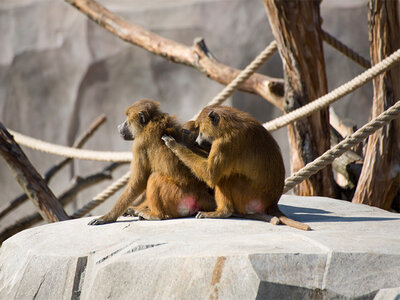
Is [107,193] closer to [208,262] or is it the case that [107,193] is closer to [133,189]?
[133,189]

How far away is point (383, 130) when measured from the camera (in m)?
5.96

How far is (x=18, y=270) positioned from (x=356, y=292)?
2.05 m

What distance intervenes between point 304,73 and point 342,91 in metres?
0.58

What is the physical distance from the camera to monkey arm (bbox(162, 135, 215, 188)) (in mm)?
4164

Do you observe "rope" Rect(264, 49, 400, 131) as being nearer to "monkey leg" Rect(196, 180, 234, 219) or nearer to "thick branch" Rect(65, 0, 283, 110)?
"thick branch" Rect(65, 0, 283, 110)

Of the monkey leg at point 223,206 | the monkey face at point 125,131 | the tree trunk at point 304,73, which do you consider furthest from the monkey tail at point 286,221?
the tree trunk at point 304,73

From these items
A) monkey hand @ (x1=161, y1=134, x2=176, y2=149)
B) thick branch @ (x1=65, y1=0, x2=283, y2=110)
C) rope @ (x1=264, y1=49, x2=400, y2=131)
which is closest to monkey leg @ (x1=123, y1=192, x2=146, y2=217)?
monkey hand @ (x1=161, y1=134, x2=176, y2=149)

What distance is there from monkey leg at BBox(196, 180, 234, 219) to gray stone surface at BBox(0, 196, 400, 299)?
0.16m

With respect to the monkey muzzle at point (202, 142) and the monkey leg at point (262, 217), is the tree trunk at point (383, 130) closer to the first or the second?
the monkey leg at point (262, 217)

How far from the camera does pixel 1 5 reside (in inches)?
496

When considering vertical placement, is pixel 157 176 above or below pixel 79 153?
below

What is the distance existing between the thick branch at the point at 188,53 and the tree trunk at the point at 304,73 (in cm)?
57

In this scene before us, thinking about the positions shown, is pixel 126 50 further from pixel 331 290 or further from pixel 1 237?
pixel 331 290

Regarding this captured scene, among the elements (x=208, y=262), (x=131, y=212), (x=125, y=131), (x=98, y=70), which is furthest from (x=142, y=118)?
(x=98, y=70)
